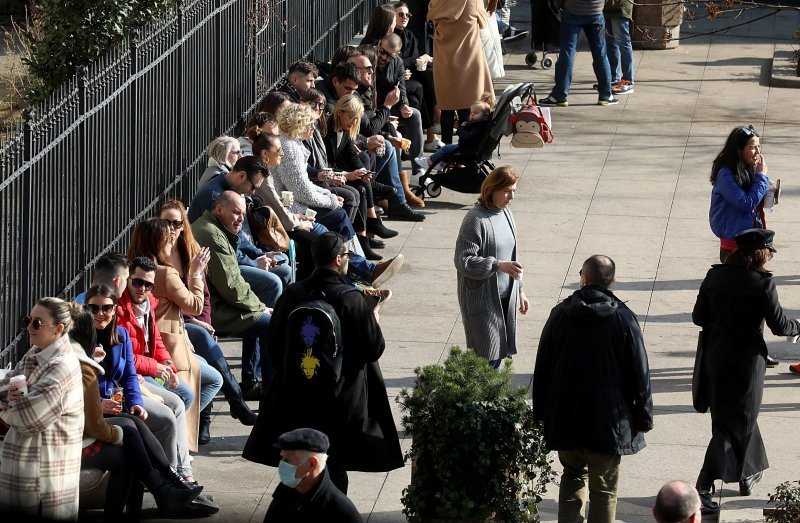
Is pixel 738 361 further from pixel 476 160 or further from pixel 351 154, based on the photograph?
pixel 476 160

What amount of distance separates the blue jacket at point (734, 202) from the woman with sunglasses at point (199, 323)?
12.5 ft

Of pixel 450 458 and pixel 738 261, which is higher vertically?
pixel 738 261

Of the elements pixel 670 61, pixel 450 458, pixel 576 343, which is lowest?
pixel 670 61

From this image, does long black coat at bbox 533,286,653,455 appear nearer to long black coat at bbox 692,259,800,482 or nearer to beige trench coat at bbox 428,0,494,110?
long black coat at bbox 692,259,800,482

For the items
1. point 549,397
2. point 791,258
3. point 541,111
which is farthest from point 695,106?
point 549,397

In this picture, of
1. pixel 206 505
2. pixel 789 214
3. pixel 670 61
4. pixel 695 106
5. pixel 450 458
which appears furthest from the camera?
pixel 670 61

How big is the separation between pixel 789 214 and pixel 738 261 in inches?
250

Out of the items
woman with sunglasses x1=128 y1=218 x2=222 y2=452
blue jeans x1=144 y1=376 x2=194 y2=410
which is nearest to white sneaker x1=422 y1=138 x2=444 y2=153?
A: woman with sunglasses x1=128 y1=218 x2=222 y2=452

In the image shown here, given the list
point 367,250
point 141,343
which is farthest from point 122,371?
point 367,250

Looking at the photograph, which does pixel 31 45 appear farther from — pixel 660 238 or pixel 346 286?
pixel 346 286

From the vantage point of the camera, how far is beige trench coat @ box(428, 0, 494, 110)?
16.7m

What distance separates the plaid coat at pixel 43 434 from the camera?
23.6 feet

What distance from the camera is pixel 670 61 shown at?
21.5m

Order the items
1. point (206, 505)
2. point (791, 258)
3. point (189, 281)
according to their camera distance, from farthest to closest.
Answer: point (791, 258), point (189, 281), point (206, 505)
